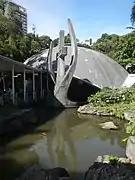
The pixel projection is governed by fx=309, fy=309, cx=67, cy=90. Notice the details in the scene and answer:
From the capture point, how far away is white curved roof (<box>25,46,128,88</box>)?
27.6m

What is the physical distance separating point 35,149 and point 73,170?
107 inches

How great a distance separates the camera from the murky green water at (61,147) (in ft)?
30.5

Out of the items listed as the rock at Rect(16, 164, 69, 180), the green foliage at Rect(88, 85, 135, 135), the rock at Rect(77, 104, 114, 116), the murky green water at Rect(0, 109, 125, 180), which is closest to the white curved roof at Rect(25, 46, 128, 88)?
the green foliage at Rect(88, 85, 135, 135)

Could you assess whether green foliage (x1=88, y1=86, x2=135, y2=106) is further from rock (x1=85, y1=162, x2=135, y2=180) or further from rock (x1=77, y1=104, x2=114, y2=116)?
rock (x1=85, y1=162, x2=135, y2=180)

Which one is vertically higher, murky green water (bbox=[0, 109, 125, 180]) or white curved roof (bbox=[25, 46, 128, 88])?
white curved roof (bbox=[25, 46, 128, 88])

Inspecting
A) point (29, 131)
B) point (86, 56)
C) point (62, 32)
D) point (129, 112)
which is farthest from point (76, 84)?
point (29, 131)

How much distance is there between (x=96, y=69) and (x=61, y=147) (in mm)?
17398

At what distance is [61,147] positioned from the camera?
11.7 m

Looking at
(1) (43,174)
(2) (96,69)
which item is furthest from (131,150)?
(2) (96,69)

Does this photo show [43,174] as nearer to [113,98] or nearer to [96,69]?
[113,98]

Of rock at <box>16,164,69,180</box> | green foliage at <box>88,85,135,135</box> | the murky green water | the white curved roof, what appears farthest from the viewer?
the white curved roof

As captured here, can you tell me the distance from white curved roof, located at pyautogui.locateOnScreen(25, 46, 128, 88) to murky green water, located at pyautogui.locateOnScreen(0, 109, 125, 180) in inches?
437

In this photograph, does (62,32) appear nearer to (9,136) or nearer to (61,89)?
(61,89)

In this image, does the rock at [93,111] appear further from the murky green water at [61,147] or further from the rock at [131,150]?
the rock at [131,150]
